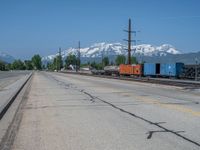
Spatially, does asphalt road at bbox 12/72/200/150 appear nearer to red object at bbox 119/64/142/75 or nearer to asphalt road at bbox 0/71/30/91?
asphalt road at bbox 0/71/30/91

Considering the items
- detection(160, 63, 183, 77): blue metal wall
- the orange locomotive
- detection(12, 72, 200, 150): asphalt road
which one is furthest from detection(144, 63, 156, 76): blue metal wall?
detection(12, 72, 200, 150): asphalt road

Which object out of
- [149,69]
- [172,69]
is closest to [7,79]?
[172,69]

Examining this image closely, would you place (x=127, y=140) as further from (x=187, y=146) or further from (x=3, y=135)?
(x=3, y=135)

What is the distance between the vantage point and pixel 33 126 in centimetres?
1198

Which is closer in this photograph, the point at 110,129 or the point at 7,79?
the point at 110,129

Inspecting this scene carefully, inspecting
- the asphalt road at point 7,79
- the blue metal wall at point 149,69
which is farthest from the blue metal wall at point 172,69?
the asphalt road at point 7,79

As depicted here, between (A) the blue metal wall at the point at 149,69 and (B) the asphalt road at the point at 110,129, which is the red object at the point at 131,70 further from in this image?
(B) the asphalt road at the point at 110,129

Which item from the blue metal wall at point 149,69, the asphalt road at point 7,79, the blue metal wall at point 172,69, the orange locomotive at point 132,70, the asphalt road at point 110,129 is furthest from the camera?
the orange locomotive at point 132,70

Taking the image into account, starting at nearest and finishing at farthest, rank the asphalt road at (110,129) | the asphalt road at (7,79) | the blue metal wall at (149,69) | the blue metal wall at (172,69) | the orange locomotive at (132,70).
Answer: the asphalt road at (110,129) < the asphalt road at (7,79) < the blue metal wall at (172,69) < the blue metal wall at (149,69) < the orange locomotive at (132,70)

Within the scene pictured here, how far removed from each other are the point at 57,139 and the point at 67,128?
5.27 ft

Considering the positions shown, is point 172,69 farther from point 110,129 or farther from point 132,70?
point 110,129

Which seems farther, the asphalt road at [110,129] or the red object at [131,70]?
the red object at [131,70]

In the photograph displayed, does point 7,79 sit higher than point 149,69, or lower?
lower

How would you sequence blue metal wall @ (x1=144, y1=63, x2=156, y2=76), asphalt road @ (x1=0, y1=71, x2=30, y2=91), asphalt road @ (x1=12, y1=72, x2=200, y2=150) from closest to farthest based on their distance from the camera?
asphalt road @ (x1=12, y1=72, x2=200, y2=150), asphalt road @ (x1=0, y1=71, x2=30, y2=91), blue metal wall @ (x1=144, y1=63, x2=156, y2=76)
